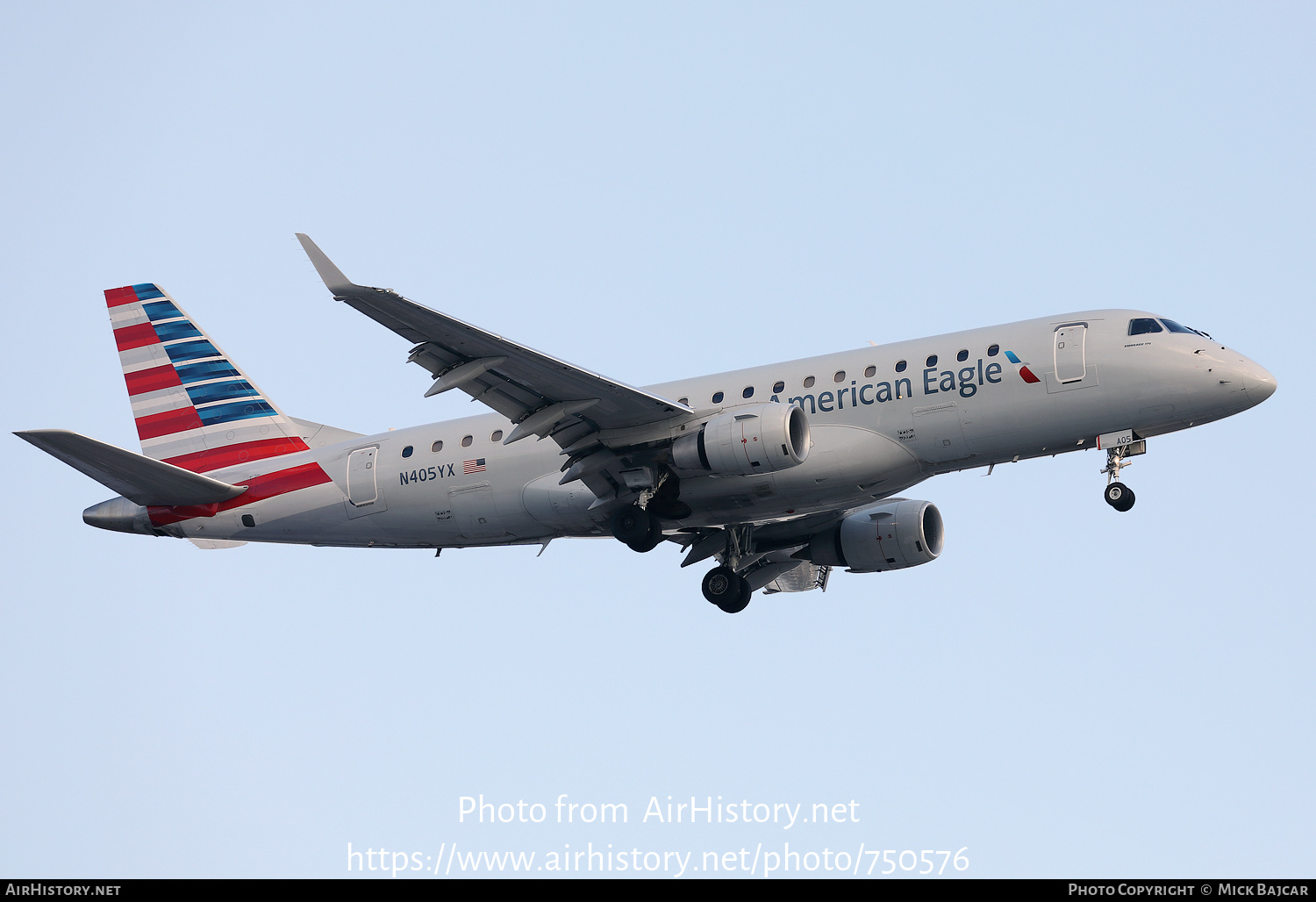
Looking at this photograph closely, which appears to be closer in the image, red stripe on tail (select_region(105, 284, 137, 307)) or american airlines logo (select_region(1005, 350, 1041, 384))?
american airlines logo (select_region(1005, 350, 1041, 384))

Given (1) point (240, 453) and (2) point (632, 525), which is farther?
(1) point (240, 453)

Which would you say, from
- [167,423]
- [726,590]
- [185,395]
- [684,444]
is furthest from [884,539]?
[167,423]

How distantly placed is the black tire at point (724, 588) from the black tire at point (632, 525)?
450 cm

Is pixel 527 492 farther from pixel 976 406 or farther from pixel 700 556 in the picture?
pixel 976 406

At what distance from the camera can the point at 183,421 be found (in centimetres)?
3747

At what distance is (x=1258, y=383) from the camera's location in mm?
28859

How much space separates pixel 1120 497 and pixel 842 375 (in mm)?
6277

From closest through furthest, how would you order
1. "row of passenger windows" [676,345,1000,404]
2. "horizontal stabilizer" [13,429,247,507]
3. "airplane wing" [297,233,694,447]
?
"airplane wing" [297,233,694,447]
"row of passenger windows" [676,345,1000,404]
"horizontal stabilizer" [13,429,247,507]


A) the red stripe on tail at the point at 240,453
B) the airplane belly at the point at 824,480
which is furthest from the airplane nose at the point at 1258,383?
the red stripe on tail at the point at 240,453

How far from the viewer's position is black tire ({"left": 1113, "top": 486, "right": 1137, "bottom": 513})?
97.8ft

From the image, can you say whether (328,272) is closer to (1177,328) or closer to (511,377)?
(511,377)

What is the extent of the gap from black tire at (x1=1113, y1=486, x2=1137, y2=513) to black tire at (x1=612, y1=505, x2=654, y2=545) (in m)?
9.88

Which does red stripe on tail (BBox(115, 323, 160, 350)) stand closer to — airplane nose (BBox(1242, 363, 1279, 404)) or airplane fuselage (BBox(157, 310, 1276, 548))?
airplane fuselage (BBox(157, 310, 1276, 548))

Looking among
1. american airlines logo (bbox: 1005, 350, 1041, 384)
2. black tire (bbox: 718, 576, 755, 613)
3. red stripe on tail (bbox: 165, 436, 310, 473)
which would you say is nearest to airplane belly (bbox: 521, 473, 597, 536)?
black tire (bbox: 718, 576, 755, 613)
